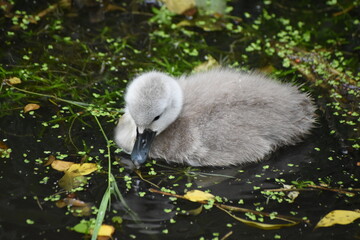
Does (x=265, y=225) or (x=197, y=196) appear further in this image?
(x=197, y=196)

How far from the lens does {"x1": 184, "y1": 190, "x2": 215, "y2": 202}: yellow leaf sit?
11.5ft

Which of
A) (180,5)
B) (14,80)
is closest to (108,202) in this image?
(14,80)

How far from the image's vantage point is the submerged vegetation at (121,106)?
3.39m

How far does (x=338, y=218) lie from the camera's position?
3.42m

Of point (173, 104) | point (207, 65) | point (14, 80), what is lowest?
point (14, 80)

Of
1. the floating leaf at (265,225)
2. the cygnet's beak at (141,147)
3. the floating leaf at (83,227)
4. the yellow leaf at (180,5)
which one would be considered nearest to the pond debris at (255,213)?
the floating leaf at (265,225)

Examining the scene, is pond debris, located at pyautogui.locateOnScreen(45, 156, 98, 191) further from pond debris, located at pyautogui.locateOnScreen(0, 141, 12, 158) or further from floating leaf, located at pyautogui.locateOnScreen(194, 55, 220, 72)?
floating leaf, located at pyautogui.locateOnScreen(194, 55, 220, 72)

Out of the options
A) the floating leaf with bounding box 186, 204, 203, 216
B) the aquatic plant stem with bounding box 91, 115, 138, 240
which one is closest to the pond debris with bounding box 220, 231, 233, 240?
the floating leaf with bounding box 186, 204, 203, 216

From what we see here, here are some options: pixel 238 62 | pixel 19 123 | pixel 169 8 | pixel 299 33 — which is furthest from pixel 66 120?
pixel 299 33

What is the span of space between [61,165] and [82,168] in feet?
0.45

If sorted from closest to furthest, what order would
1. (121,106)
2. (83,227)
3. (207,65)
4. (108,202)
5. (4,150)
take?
(83,227) < (108,202) < (4,150) < (121,106) < (207,65)

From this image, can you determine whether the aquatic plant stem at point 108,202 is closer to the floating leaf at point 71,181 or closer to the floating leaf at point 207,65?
the floating leaf at point 71,181

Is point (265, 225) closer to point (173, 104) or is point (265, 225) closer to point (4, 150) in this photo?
point (173, 104)

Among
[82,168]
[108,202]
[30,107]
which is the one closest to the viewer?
[108,202]
